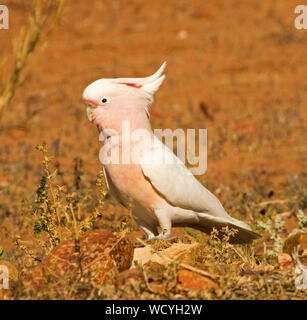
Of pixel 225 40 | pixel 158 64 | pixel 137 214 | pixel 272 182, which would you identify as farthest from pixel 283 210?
pixel 225 40

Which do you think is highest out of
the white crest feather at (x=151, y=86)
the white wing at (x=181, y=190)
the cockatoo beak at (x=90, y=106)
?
the white crest feather at (x=151, y=86)

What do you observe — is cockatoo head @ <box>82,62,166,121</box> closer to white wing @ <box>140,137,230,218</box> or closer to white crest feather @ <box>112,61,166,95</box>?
white crest feather @ <box>112,61,166,95</box>

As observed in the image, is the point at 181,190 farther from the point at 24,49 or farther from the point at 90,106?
the point at 24,49

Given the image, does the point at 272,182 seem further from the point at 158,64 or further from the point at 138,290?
the point at 158,64

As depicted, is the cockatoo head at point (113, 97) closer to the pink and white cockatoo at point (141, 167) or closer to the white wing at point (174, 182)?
the pink and white cockatoo at point (141, 167)

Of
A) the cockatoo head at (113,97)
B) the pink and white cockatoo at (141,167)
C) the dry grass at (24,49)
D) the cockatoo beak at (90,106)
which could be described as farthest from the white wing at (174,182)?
the dry grass at (24,49)

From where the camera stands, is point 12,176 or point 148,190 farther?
point 12,176

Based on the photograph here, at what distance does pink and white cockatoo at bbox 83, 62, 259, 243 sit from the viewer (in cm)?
447

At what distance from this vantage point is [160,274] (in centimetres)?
388

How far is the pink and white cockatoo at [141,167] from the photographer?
14.7 ft

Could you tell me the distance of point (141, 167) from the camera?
445 cm

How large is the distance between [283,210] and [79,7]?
1184 centimetres
